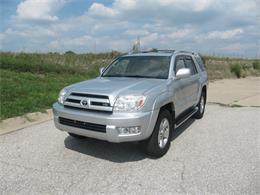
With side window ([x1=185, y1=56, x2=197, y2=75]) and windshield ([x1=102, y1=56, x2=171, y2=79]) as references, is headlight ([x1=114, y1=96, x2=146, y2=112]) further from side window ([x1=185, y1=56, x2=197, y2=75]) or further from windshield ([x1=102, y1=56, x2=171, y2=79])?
side window ([x1=185, y1=56, x2=197, y2=75])

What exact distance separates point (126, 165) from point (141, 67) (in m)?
2.09

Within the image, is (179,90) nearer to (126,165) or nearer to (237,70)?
(126,165)

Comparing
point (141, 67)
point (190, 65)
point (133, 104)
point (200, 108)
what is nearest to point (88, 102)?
point (133, 104)

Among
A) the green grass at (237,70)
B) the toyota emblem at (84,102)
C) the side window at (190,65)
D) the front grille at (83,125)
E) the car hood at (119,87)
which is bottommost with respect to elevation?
the green grass at (237,70)

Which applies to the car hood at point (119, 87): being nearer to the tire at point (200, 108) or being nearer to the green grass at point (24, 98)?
the tire at point (200, 108)

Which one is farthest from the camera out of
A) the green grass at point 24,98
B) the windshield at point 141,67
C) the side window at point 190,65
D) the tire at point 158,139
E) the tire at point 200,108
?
the tire at point 200,108

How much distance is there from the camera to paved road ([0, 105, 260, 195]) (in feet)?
12.1

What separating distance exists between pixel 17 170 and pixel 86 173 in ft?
3.36

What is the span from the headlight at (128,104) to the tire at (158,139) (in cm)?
52

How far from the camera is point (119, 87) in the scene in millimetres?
4578

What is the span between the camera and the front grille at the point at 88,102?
4.27 metres

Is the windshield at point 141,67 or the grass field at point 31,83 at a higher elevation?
the windshield at point 141,67

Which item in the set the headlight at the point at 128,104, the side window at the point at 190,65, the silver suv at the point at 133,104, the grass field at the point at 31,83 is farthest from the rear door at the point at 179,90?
the grass field at the point at 31,83

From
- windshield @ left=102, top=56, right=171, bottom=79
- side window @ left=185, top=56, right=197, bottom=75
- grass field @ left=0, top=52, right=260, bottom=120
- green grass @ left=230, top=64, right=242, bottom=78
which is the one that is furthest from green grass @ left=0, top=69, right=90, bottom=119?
green grass @ left=230, top=64, right=242, bottom=78
